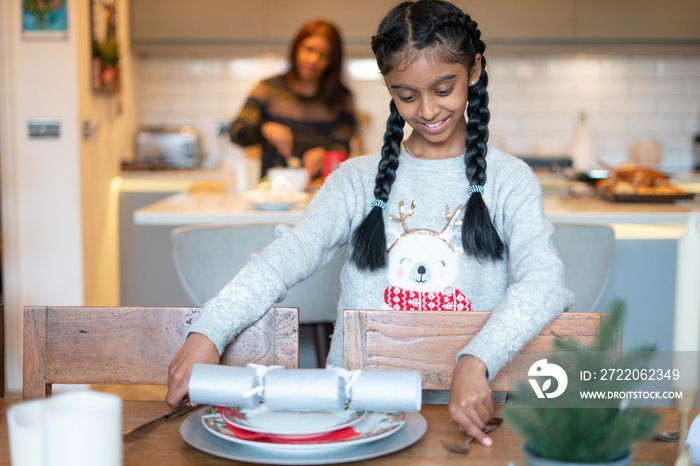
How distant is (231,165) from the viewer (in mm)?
3062

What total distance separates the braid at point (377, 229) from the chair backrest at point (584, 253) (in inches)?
32.9

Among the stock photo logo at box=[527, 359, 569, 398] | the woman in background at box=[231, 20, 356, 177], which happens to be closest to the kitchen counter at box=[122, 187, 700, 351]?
the woman in background at box=[231, 20, 356, 177]

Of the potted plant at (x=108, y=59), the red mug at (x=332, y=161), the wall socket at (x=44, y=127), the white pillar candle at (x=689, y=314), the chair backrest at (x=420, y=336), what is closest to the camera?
the white pillar candle at (x=689, y=314)

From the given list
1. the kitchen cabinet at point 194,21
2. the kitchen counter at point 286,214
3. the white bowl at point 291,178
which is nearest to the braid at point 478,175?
the kitchen counter at point 286,214

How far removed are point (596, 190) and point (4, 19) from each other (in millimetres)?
2616

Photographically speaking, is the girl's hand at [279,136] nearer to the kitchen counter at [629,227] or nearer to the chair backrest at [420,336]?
the kitchen counter at [629,227]

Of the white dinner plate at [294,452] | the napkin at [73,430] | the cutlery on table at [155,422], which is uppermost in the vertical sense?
the napkin at [73,430]

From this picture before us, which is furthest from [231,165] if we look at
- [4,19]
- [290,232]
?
[290,232]

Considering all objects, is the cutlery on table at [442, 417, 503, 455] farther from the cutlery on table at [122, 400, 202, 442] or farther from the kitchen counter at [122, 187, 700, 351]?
the kitchen counter at [122, 187, 700, 351]

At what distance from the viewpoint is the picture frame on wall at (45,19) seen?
11.4 ft

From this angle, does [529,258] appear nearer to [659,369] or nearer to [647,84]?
[659,369]

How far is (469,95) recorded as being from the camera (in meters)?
1.58

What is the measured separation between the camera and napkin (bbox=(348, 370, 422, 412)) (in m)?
0.86

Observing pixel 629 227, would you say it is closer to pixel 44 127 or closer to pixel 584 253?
pixel 584 253
